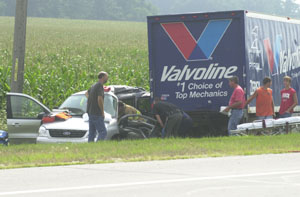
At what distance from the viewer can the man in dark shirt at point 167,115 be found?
685 inches

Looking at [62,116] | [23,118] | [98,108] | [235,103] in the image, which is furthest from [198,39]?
[23,118]

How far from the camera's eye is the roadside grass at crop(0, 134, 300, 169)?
40.1 feet

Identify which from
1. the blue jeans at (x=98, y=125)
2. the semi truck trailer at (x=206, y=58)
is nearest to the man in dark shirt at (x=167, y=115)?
the semi truck trailer at (x=206, y=58)

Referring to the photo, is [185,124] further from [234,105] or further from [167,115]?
[234,105]

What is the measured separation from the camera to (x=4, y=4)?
406 ft

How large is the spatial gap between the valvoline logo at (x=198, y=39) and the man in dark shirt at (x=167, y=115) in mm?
1315

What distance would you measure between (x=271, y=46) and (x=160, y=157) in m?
7.64

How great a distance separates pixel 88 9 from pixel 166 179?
133 m

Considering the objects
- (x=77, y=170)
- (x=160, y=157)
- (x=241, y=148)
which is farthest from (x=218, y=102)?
(x=77, y=170)

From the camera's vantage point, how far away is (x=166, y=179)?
31.3 ft

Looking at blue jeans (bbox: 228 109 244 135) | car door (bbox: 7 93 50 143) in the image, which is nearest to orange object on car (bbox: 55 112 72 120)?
car door (bbox: 7 93 50 143)

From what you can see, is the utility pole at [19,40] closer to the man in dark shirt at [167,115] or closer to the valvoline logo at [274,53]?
the man in dark shirt at [167,115]

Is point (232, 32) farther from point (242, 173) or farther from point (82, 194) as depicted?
point (82, 194)

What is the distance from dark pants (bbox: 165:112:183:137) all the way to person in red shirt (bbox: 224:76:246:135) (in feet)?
3.92
